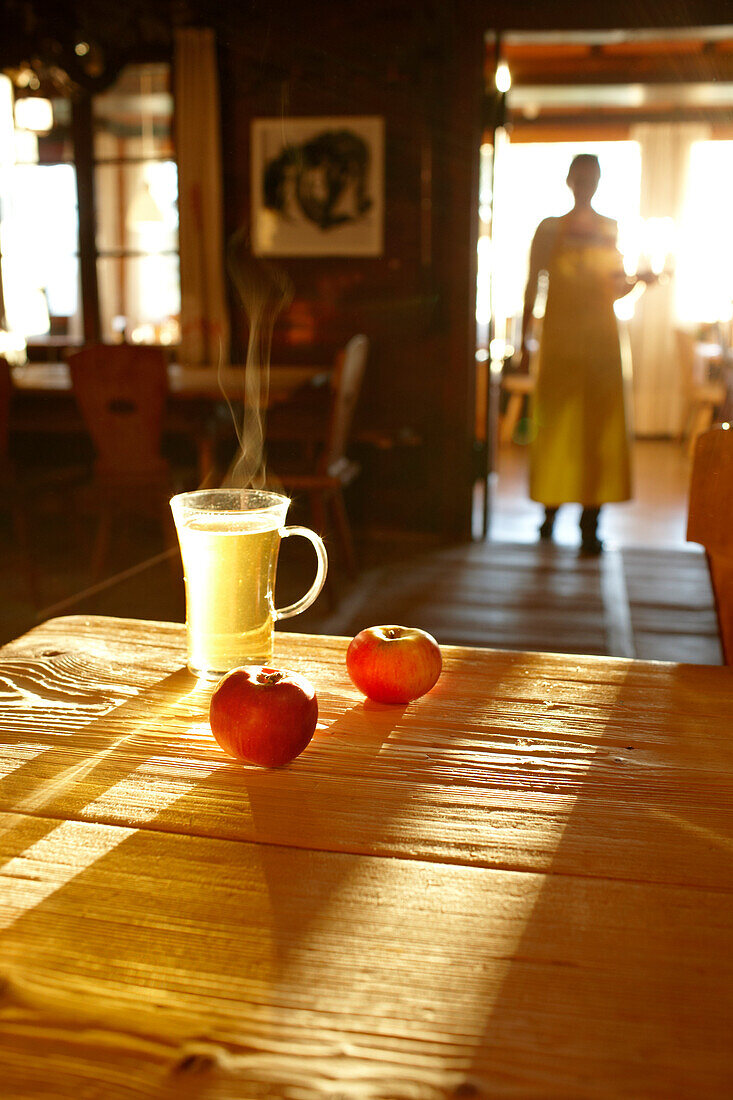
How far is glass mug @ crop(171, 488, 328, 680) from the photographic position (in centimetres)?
92

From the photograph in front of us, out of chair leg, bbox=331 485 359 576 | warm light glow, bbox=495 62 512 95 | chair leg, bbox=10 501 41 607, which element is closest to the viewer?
chair leg, bbox=10 501 41 607

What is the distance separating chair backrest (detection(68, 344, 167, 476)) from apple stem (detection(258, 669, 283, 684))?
2.56 m

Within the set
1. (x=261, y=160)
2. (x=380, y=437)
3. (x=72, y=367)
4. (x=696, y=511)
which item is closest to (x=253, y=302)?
(x=261, y=160)

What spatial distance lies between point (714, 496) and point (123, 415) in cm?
250

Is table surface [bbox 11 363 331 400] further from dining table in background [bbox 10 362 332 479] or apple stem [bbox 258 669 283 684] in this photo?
apple stem [bbox 258 669 283 684]

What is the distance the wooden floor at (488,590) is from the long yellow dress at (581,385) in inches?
12.8

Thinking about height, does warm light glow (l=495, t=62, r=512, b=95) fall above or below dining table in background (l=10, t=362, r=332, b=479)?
above

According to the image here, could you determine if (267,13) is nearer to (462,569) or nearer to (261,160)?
(261,160)

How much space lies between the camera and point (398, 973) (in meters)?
0.50

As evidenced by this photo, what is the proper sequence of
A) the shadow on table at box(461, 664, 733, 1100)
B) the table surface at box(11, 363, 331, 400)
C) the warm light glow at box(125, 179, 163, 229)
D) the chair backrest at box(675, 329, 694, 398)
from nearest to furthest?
the shadow on table at box(461, 664, 733, 1100), the table surface at box(11, 363, 331, 400), the warm light glow at box(125, 179, 163, 229), the chair backrest at box(675, 329, 694, 398)

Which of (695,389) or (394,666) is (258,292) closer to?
(695,389)

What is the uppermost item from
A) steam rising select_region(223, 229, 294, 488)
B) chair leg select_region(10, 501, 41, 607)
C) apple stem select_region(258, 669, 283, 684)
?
steam rising select_region(223, 229, 294, 488)

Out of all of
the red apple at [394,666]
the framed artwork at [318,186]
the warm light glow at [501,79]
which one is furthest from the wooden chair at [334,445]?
the red apple at [394,666]

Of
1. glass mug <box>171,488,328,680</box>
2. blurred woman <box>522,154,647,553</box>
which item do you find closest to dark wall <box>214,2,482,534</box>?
blurred woman <box>522,154,647,553</box>
